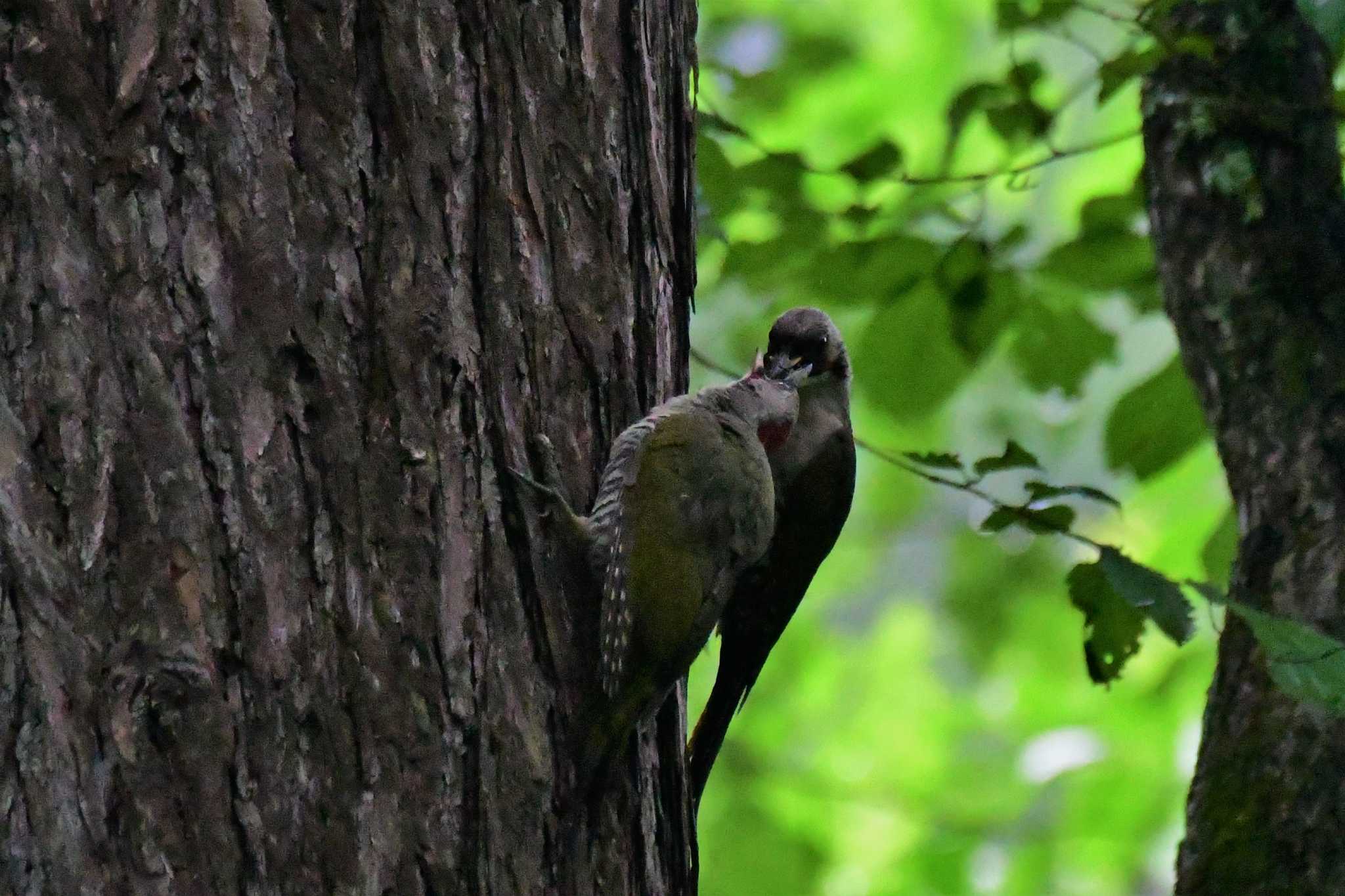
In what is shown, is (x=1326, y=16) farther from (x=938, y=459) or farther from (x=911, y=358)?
(x=911, y=358)

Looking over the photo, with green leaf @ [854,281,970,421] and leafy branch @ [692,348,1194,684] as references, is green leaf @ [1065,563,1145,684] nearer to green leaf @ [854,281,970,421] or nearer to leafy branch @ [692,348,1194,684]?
leafy branch @ [692,348,1194,684]

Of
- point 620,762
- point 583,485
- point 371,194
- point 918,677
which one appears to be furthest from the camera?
point 918,677

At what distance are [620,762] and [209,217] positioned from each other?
987 millimetres

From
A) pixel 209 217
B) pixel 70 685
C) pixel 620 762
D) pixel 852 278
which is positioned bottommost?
pixel 70 685

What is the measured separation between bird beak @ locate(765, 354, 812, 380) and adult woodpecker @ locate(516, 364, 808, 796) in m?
0.58

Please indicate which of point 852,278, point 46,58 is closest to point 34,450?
point 46,58

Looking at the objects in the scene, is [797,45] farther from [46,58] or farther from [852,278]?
[46,58]

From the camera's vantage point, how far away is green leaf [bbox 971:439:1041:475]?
279 centimetres

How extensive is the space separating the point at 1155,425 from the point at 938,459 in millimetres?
1006

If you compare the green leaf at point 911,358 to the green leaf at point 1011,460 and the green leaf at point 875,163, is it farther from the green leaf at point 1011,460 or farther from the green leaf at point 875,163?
the green leaf at point 1011,460

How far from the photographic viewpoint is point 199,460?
1.91 metres

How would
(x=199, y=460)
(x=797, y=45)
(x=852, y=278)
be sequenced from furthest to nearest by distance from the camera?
1. (x=797, y=45)
2. (x=852, y=278)
3. (x=199, y=460)

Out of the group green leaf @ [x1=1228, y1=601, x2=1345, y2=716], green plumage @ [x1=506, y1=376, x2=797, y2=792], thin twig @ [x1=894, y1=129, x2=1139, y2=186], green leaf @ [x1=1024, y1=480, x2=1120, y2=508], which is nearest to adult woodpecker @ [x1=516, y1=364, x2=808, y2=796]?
green plumage @ [x1=506, y1=376, x2=797, y2=792]

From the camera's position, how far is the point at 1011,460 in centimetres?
281
